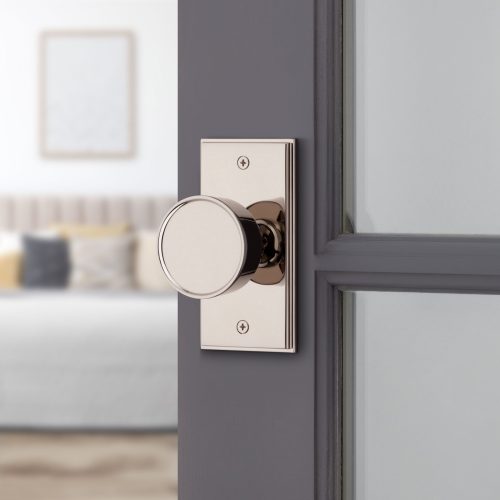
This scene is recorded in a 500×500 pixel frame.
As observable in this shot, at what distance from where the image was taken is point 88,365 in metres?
3.35

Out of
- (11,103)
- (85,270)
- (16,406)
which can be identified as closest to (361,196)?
(16,406)

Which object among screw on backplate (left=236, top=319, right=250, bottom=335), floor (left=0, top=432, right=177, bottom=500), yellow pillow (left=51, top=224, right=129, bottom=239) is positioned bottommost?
floor (left=0, top=432, right=177, bottom=500)

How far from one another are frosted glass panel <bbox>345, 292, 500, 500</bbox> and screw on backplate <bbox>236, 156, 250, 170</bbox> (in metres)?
0.08

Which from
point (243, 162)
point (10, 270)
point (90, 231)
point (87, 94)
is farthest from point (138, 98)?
point (243, 162)

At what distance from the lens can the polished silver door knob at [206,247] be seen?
1.33ft

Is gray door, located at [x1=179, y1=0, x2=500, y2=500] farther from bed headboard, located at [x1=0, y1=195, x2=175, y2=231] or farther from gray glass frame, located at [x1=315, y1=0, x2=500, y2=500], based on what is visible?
bed headboard, located at [x1=0, y1=195, x2=175, y2=231]

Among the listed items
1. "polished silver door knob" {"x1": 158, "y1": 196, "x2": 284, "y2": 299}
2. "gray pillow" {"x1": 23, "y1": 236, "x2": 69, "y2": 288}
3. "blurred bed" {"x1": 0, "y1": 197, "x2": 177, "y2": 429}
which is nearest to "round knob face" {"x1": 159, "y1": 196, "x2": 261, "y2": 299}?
"polished silver door knob" {"x1": 158, "y1": 196, "x2": 284, "y2": 299}

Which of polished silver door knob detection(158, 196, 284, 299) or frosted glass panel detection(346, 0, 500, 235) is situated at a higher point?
frosted glass panel detection(346, 0, 500, 235)

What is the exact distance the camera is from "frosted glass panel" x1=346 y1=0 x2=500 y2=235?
438mm

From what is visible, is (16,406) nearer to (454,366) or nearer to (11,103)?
(11,103)

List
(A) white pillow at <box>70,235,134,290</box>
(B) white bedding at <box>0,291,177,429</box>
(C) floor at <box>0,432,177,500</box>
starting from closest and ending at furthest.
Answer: (C) floor at <box>0,432,177,500</box> < (B) white bedding at <box>0,291,177,429</box> < (A) white pillow at <box>70,235,134,290</box>

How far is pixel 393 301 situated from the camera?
45 cm

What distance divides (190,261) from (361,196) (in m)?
0.10

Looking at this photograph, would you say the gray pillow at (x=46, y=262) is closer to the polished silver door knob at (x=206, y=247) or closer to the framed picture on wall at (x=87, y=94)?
the framed picture on wall at (x=87, y=94)
